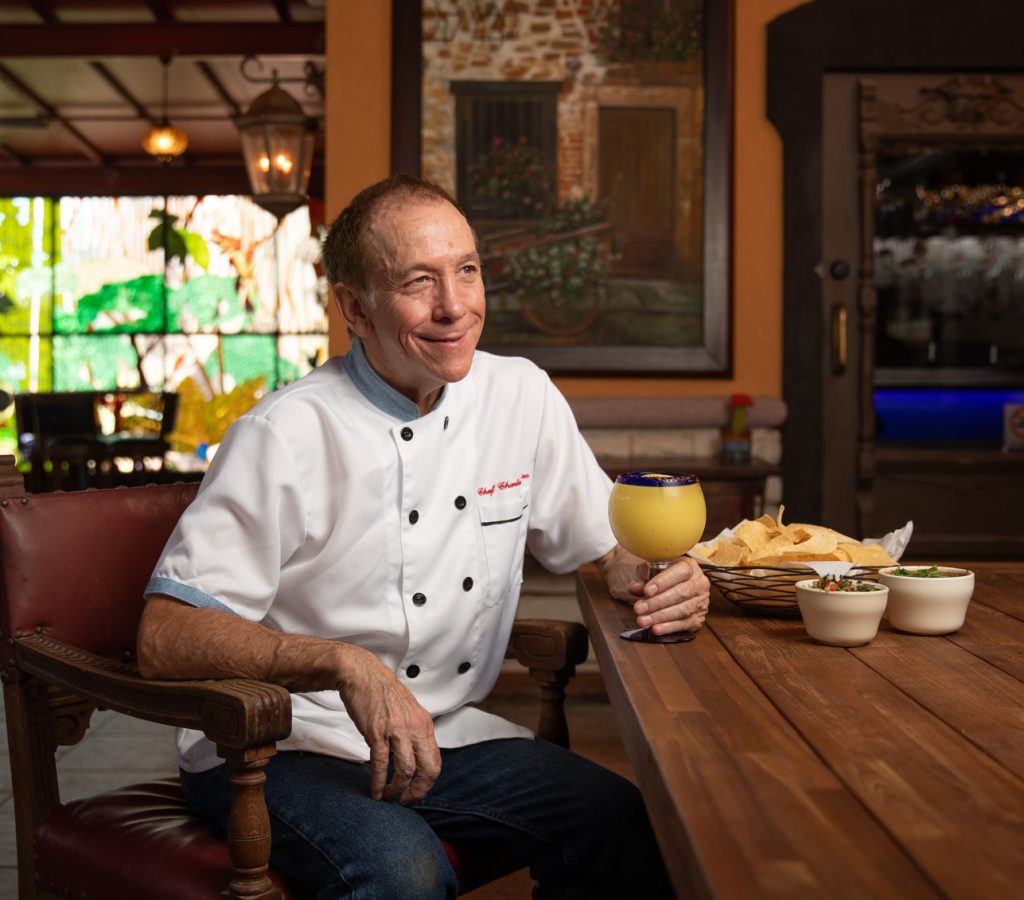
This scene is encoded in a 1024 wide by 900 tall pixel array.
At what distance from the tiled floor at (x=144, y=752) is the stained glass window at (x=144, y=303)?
8.28 meters

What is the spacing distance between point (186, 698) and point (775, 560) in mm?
779

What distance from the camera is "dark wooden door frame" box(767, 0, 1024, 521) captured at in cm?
410

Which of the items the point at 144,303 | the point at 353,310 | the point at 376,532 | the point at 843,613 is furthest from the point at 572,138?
the point at 144,303

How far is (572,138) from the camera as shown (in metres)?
4.08

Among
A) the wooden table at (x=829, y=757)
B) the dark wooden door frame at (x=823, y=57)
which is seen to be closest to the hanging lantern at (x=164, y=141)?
the dark wooden door frame at (x=823, y=57)

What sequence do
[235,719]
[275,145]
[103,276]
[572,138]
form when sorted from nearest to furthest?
[235,719] < [572,138] < [275,145] < [103,276]

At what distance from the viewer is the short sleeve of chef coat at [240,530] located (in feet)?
4.75

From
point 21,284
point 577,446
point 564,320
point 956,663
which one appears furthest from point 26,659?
point 21,284

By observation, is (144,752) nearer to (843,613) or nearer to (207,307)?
(843,613)

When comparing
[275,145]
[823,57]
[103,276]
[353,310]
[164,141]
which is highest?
[164,141]

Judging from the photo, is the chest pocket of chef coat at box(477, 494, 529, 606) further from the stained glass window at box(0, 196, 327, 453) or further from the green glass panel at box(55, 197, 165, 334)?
the green glass panel at box(55, 197, 165, 334)

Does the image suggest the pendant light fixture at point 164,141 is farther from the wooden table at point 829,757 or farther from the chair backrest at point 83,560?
the wooden table at point 829,757

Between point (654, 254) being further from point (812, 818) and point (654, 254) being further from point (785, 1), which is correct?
point (812, 818)

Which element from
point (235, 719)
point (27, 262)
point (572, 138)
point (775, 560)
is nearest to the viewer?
point (235, 719)
